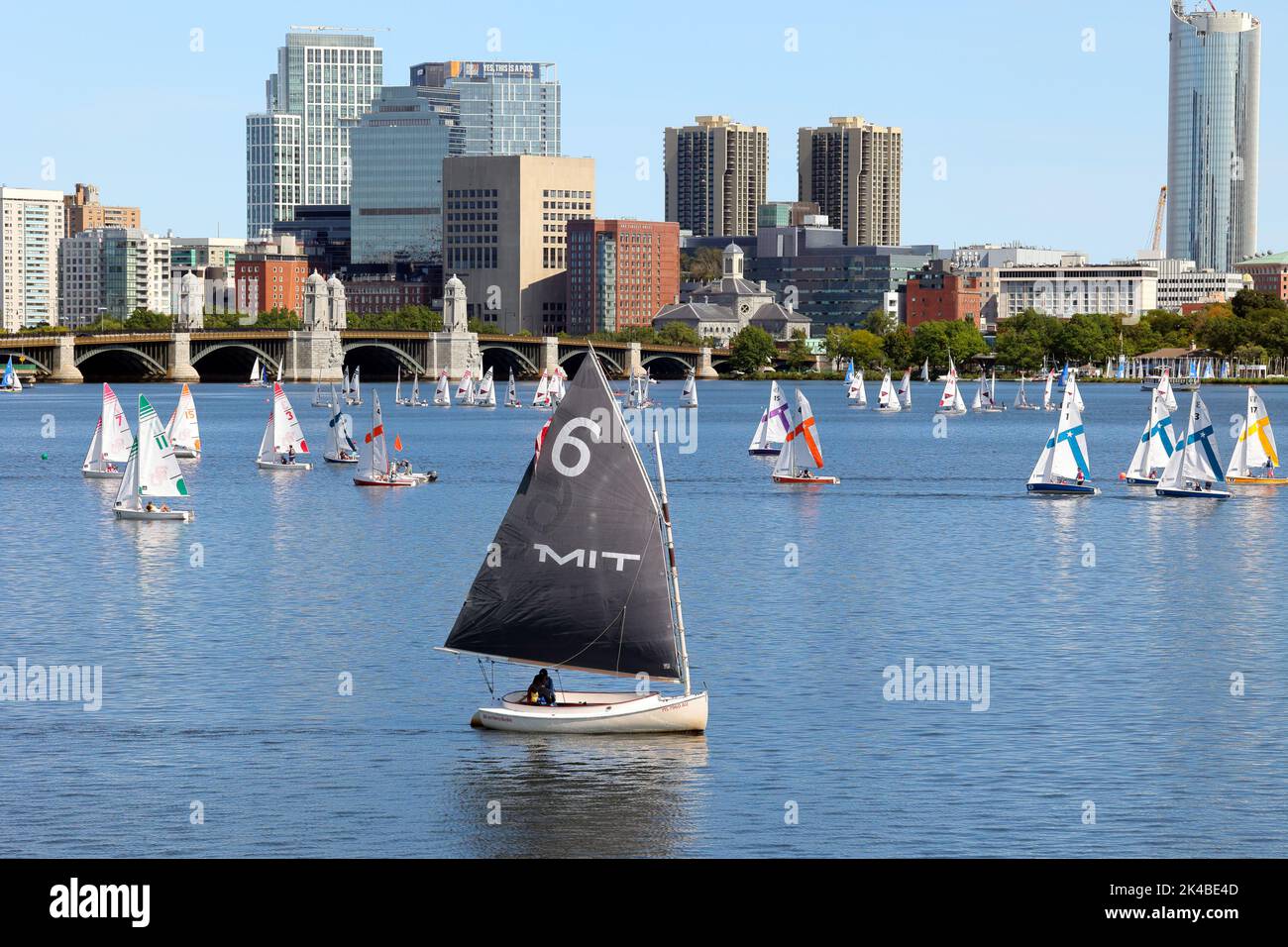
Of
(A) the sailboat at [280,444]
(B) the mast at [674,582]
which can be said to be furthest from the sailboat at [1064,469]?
(B) the mast at [674,582]

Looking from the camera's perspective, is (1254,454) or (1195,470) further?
(1254,454)

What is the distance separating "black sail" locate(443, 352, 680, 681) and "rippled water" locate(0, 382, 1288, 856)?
163 cm

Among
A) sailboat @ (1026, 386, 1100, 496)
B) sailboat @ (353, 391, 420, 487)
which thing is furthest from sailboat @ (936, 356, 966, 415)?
sailboat @ (353, 391, 420, 487)

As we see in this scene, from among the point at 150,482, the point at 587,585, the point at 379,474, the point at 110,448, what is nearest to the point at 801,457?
the point at 379,474

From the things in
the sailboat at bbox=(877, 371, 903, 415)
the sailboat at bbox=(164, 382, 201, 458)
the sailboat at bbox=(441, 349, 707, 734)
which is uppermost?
the sailboat at bbox=(441, 349, 707, 734)

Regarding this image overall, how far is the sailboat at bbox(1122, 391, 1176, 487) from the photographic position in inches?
3757

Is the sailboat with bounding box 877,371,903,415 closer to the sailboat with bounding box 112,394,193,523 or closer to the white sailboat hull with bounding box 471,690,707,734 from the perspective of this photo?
the sailboat with bounding box 112,394,193,523

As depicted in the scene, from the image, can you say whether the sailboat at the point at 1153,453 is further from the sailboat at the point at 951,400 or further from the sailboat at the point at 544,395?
the sailboat at the point at 544,395

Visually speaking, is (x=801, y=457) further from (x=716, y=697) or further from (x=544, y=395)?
(x=544, y=395)

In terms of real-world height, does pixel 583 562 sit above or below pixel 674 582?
above

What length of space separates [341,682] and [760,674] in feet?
28.2

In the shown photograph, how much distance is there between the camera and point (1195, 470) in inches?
3536

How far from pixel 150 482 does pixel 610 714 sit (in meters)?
48.2

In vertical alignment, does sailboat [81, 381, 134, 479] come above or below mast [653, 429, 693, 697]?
below
